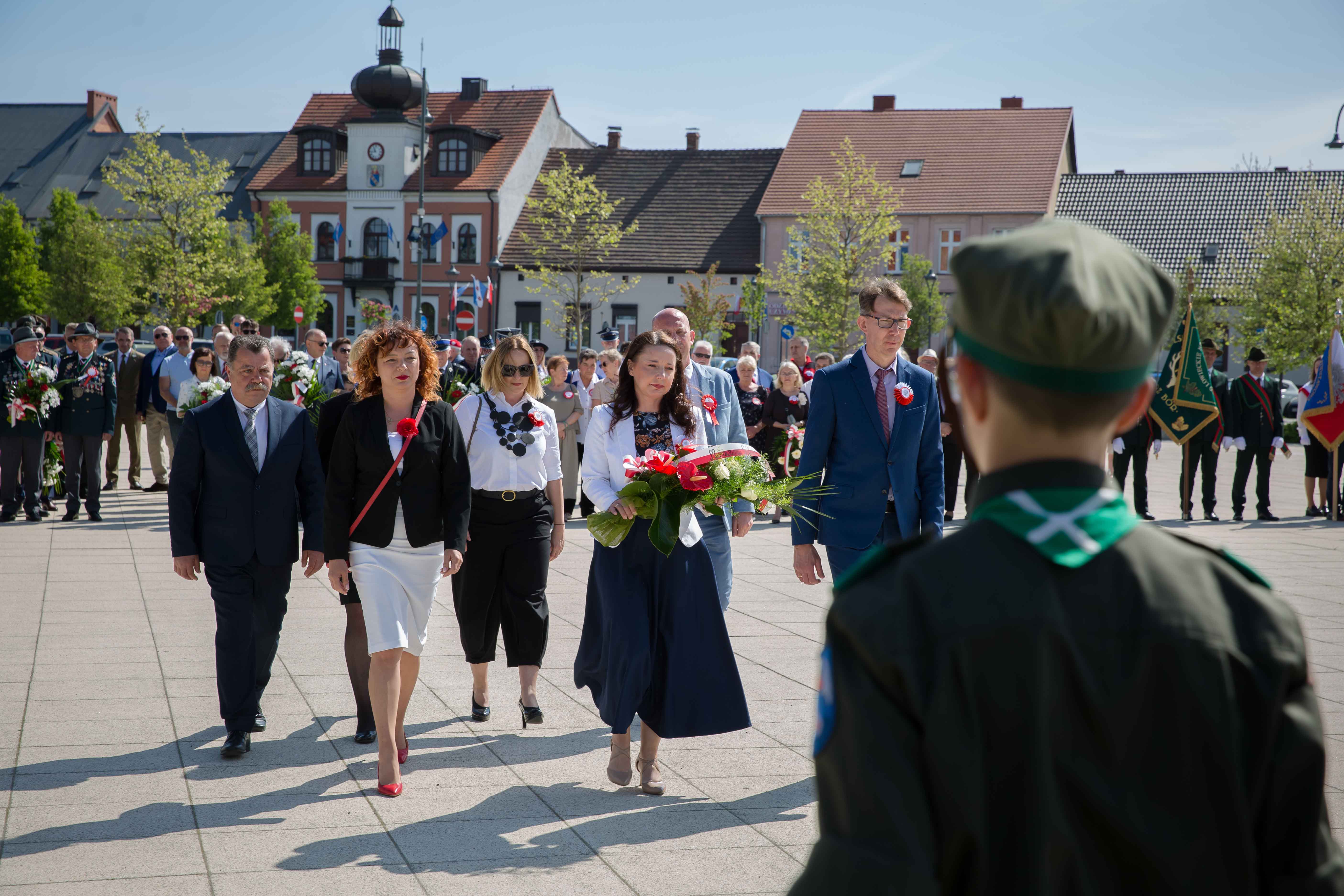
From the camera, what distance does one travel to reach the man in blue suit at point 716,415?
6.61 m

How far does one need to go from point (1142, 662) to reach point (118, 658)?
7.52 m

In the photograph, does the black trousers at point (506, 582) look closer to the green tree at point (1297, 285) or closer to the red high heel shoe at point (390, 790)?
the red high heel shoe at point (390, 790)

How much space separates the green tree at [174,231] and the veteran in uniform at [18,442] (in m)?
33.4

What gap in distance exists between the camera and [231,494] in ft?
20.2

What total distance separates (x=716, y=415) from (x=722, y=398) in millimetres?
150

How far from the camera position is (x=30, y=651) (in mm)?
7809

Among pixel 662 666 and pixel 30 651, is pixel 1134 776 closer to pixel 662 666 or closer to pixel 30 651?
pixel 662 666

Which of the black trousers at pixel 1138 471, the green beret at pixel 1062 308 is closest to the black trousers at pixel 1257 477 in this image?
the black trousers at pixel 1138 471

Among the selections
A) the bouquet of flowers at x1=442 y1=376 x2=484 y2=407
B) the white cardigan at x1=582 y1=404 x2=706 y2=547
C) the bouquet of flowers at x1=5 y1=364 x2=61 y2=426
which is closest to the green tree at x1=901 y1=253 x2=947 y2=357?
the bouquet of flowers at x1=442 y1=376 x2=484 y2=407

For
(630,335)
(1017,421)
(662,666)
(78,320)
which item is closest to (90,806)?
(662,666)

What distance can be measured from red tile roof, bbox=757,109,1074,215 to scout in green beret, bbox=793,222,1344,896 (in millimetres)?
53430

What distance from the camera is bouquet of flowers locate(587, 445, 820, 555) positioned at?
18.4 feet

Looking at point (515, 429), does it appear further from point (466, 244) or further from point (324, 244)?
point (324, 244)

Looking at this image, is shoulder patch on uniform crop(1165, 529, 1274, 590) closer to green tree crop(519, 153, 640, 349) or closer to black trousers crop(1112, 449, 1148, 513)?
black trousers crop(1112, 449, 1148, 513)
